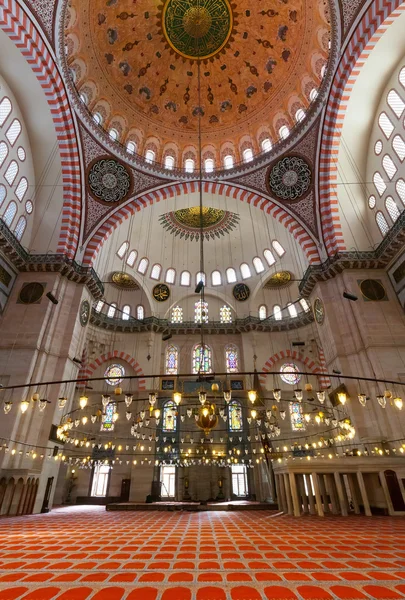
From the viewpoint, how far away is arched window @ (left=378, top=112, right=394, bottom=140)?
11.4 m

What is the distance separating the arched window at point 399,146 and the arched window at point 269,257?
8.46 m

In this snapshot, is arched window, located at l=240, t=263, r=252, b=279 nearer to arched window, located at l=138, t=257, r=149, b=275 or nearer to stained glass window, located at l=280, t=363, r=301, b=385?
stained glass window, located at l=280, t=363, r=301, b=385

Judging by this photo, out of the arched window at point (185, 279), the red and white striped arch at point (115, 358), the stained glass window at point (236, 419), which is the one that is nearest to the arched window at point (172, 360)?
the red and white striped arch at point (115, 358)

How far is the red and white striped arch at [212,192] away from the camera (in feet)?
46.0

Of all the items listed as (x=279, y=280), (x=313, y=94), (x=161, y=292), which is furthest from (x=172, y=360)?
(x=313, y=94)

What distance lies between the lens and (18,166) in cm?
1220

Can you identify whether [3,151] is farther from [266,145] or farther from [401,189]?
[401,189]

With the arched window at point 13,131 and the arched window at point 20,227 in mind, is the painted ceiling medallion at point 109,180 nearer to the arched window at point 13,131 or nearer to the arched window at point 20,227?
the arched window at point 13,131

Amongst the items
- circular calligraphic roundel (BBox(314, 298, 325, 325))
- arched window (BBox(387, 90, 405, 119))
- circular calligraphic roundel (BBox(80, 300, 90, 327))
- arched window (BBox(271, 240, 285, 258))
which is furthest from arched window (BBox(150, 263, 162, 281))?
arched window (BBox(387, 90, 405, 119))

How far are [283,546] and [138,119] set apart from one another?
1748 centimetres

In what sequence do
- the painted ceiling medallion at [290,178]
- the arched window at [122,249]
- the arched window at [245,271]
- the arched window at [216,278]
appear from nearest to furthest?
1. the painted ceiling medallion at [290,178]
2. the arched window at [122,249]
3. the arched window at [245,271]
4. the arched window at [216,278]

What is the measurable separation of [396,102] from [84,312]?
14.2 meters

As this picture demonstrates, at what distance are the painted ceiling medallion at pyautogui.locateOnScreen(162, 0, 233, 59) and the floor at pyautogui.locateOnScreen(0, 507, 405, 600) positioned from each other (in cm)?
1899

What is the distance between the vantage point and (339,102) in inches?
467
